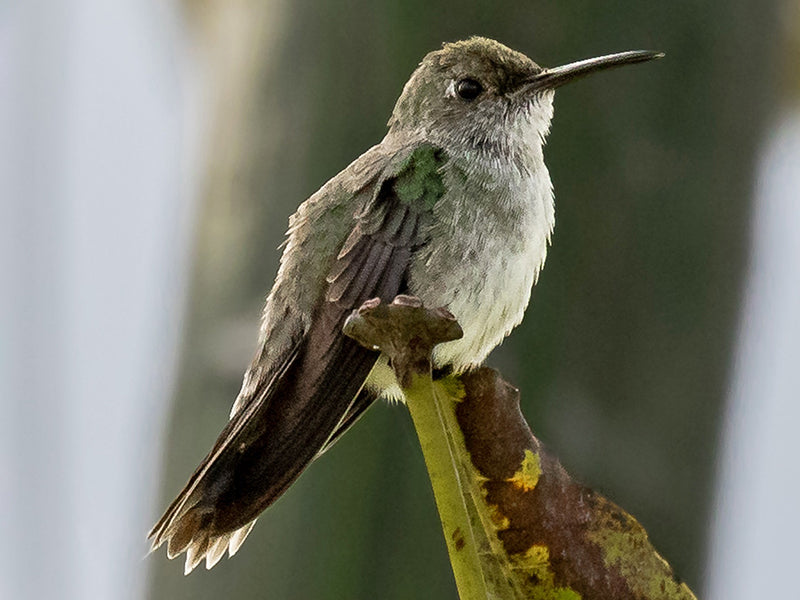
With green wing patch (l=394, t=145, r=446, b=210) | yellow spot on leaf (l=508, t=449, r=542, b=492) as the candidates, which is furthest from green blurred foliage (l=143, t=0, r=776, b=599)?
yellow spot on leaf (l=508, t=449, r=542, b=492)

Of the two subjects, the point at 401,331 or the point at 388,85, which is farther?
the point at 388,85

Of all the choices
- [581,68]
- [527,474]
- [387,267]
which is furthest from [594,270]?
[527,474]

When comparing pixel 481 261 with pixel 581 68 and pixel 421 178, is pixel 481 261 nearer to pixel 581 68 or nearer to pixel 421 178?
pixel 421 178

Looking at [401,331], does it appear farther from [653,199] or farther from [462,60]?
[653,199]

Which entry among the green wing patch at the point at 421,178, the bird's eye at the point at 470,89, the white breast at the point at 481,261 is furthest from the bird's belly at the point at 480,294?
the bird's eye at the point at 470,89

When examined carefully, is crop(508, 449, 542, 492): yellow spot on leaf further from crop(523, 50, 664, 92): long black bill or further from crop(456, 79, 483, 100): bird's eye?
crop(456, 79, 483, 100): bird's eye

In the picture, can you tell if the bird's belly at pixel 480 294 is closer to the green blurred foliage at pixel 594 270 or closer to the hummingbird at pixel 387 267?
the hummingbird at pixel 387 267

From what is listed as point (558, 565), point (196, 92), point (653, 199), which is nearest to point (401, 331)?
point (558, 565)
